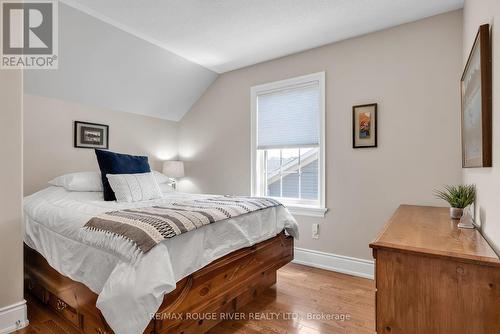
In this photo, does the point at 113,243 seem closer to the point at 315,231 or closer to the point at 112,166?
the point at 112,166

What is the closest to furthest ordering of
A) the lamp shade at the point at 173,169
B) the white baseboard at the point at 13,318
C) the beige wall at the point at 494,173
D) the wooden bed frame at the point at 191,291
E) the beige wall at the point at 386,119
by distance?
the beige wall at the point at 494,173 < the wooden bed frame at the point at 191,291 < the white baseboard at the point at 13,318 < the beige wall at the point at 386,119 < the lamp shade at the point at 173,169

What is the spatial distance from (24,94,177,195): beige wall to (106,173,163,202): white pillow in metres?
0.92

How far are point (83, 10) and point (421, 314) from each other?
3.23 meters

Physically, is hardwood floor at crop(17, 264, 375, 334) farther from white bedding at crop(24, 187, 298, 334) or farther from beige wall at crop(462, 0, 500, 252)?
beige wall at crop(462, 0, 500, 252)

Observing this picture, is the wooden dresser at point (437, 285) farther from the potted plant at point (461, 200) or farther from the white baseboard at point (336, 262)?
the white baseboard at point (336, 262)

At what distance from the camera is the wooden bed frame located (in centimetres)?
146

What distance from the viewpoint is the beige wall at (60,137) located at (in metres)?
2.75

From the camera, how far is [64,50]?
259 centimetres

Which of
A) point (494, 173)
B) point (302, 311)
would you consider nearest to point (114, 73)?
point (302, 311)

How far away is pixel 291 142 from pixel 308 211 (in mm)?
865

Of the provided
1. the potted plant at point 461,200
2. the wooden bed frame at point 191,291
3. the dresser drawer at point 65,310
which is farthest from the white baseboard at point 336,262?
the dresser drawer at point 65,310

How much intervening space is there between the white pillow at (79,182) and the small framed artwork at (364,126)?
272cm

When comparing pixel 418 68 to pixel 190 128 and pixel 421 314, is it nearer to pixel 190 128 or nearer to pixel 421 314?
pixel 421 314

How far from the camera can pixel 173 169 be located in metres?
3.92
